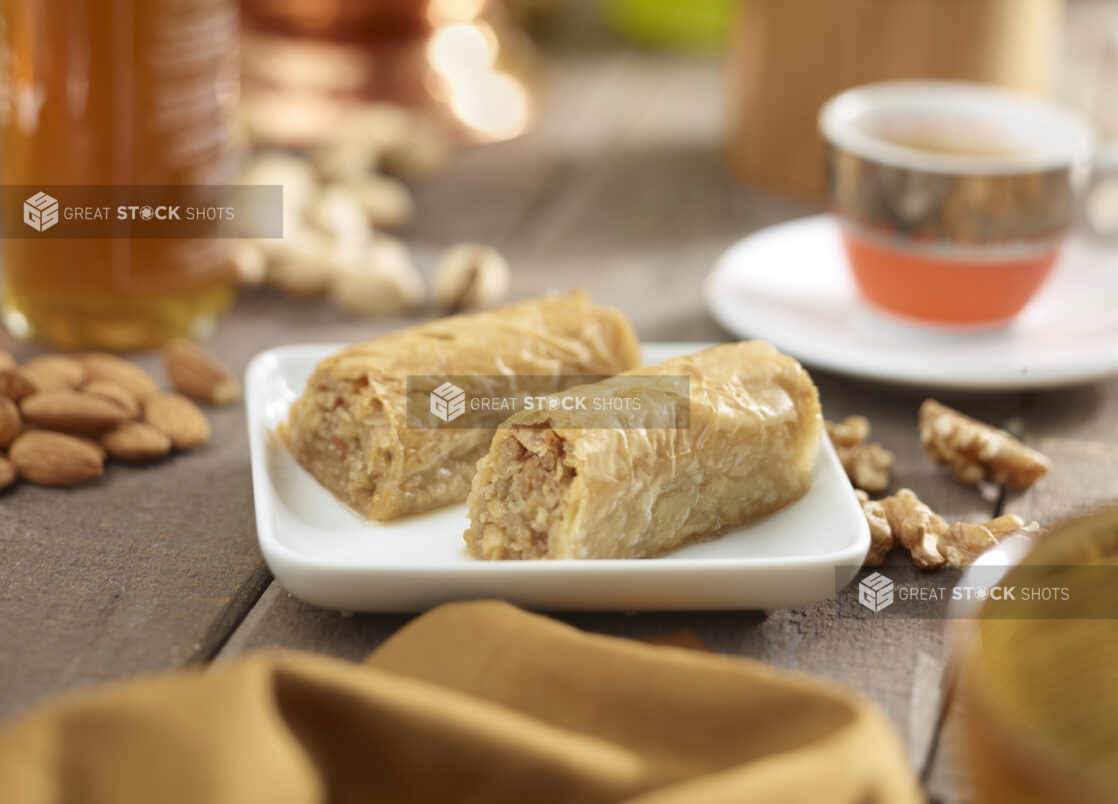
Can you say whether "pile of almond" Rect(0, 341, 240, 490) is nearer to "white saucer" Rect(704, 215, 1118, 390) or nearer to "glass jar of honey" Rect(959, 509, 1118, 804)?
"white saucer" Rect(704, 215, 1118, 390)

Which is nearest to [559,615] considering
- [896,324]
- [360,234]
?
[896,324]

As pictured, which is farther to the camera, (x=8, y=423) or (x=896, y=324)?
(x=896, y=324)

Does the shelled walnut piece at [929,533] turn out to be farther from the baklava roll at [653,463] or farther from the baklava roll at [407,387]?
the baklava roll at [407,387]

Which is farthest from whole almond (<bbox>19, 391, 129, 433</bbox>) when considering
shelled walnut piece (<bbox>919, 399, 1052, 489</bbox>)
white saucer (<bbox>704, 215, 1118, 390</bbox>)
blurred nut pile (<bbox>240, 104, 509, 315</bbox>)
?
shelled walnut piece (<bbox>919, 399, 1052, 489</bbox>)

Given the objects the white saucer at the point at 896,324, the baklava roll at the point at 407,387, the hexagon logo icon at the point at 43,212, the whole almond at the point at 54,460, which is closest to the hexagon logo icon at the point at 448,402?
the baklava roll at the point at 407,387

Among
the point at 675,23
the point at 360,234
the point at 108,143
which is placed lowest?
the point at 360,234

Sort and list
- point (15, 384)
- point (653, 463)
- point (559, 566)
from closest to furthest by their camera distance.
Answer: point (559, 566) → point (653, 463) → point (15, 384)

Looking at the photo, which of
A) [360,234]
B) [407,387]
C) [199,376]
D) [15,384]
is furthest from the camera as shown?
[360,234]

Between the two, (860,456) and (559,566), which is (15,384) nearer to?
(559,566)
